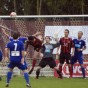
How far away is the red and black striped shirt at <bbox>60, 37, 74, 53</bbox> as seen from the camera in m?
22.7

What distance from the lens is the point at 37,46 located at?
922 inches

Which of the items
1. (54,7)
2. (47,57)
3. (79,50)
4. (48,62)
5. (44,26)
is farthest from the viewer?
(54,7)

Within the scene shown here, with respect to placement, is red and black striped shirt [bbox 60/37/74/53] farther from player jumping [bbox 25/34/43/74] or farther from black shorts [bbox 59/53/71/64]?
player jumping [bbox 25/34/43/74]

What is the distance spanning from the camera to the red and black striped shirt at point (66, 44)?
22719 millimetres

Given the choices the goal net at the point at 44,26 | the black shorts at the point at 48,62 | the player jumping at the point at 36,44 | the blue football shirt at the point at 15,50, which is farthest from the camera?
the goal net at the point at 44,26

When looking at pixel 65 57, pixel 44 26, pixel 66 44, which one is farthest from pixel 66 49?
pixel 44 26

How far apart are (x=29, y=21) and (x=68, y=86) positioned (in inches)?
268

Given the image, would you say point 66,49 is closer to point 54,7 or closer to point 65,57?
point 65,57

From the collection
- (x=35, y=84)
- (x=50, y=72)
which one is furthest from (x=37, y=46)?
(x=35, y=84)

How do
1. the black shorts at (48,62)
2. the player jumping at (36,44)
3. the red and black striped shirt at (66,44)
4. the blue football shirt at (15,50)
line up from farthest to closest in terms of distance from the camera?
the player jumping at (36,44), the red and black striped shirt at (66,44), the black shorts at (48,62), the blue football shirt at (15,50)

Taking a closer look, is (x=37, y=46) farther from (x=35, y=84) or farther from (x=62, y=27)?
(x=35, y=84)

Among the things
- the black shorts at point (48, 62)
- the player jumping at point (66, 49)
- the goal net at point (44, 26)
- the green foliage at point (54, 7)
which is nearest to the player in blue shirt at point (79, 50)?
the player jumping at point (66, 49)

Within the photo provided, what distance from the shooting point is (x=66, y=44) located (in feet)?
74.8

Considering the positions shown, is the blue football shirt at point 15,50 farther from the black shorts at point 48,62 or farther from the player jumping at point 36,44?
the player jumping at point 36,44
